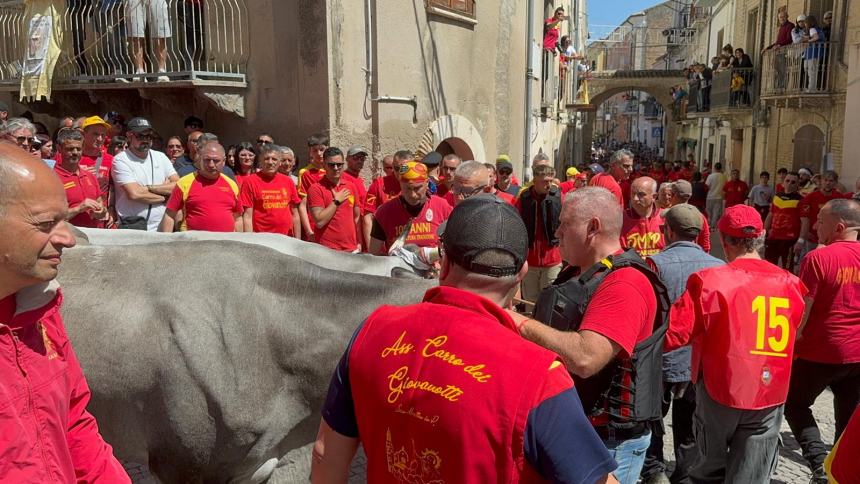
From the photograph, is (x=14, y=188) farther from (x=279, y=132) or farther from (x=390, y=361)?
(x=279, y=132)

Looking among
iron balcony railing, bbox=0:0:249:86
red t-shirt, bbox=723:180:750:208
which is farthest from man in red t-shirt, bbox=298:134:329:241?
red t-shirt, bbox=723:180:750:208

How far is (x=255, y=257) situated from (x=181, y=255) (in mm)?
367

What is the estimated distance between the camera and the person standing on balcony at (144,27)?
9.53 metres

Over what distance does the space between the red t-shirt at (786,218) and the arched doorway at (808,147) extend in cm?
890

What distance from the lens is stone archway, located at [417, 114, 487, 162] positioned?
34.2ft

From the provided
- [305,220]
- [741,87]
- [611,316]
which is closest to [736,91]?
[741,87]

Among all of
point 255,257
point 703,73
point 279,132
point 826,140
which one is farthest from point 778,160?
A: point 255,257

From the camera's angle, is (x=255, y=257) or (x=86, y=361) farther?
(x=255, y=257)

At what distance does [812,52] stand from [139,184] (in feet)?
50.9

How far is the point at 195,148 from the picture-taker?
7.95 metres

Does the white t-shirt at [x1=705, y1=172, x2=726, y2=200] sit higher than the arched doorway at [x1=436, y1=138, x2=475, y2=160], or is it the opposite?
the arched doorway at [x1=436, y1=138, x2=475, y2=160]

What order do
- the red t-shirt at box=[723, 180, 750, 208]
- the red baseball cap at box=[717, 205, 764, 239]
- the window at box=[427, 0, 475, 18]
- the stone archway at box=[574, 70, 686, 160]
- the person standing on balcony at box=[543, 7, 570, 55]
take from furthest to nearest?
the stone archway at box=[574, 70, 686, 160] < the person standing on balcony at box=[543, 7, 570, 55] < the red t-shirt at box=[723, 180, 750, 208] < the window at box=[427, 0, 475, 18] < the red baseball cap at box=[717, 205, 764, 239]

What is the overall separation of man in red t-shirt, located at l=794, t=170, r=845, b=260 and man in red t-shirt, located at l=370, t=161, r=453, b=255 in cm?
574

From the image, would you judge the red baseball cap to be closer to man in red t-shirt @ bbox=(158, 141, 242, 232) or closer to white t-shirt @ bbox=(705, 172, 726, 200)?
man in red t-shirt @ bbox=(158, 141, 242, 232)
